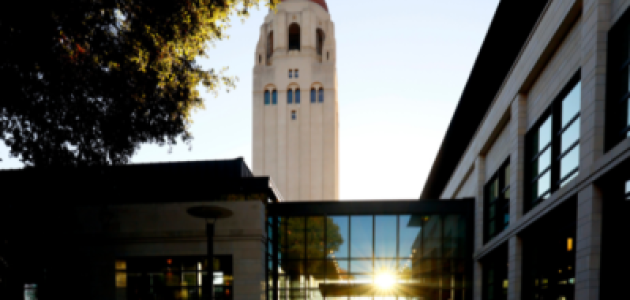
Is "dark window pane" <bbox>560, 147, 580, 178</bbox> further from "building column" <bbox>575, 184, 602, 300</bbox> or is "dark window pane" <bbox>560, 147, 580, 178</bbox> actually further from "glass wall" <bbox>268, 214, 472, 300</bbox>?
"glass wall" <bbox>268, 214, 472, 300</bbox>

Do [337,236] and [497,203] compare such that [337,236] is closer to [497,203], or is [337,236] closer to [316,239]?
[316,239]

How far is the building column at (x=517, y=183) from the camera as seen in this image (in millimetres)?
17891

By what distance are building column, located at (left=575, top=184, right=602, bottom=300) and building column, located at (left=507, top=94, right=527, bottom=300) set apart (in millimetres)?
5401

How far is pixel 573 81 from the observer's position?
1383 centimetres

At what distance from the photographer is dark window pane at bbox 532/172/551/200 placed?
15.9 m

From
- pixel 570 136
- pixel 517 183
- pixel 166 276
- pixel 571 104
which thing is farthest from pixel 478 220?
pixel 166 276

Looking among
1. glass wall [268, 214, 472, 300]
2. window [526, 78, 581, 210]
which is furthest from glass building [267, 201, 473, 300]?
window [526, 78, 581, 210]

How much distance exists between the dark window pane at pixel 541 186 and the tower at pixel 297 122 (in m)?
51.6

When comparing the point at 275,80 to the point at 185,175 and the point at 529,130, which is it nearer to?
the point at 185,175

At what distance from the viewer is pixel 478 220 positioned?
2378 centimetres

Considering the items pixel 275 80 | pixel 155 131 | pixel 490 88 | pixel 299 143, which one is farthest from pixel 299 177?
pixel 155 131

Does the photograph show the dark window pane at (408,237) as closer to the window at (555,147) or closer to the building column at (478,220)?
the building column at (478,220)

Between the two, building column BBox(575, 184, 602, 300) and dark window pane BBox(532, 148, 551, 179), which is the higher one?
dark window pane BBox(532, 148, 551, 179)

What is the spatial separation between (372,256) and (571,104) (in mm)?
12500
